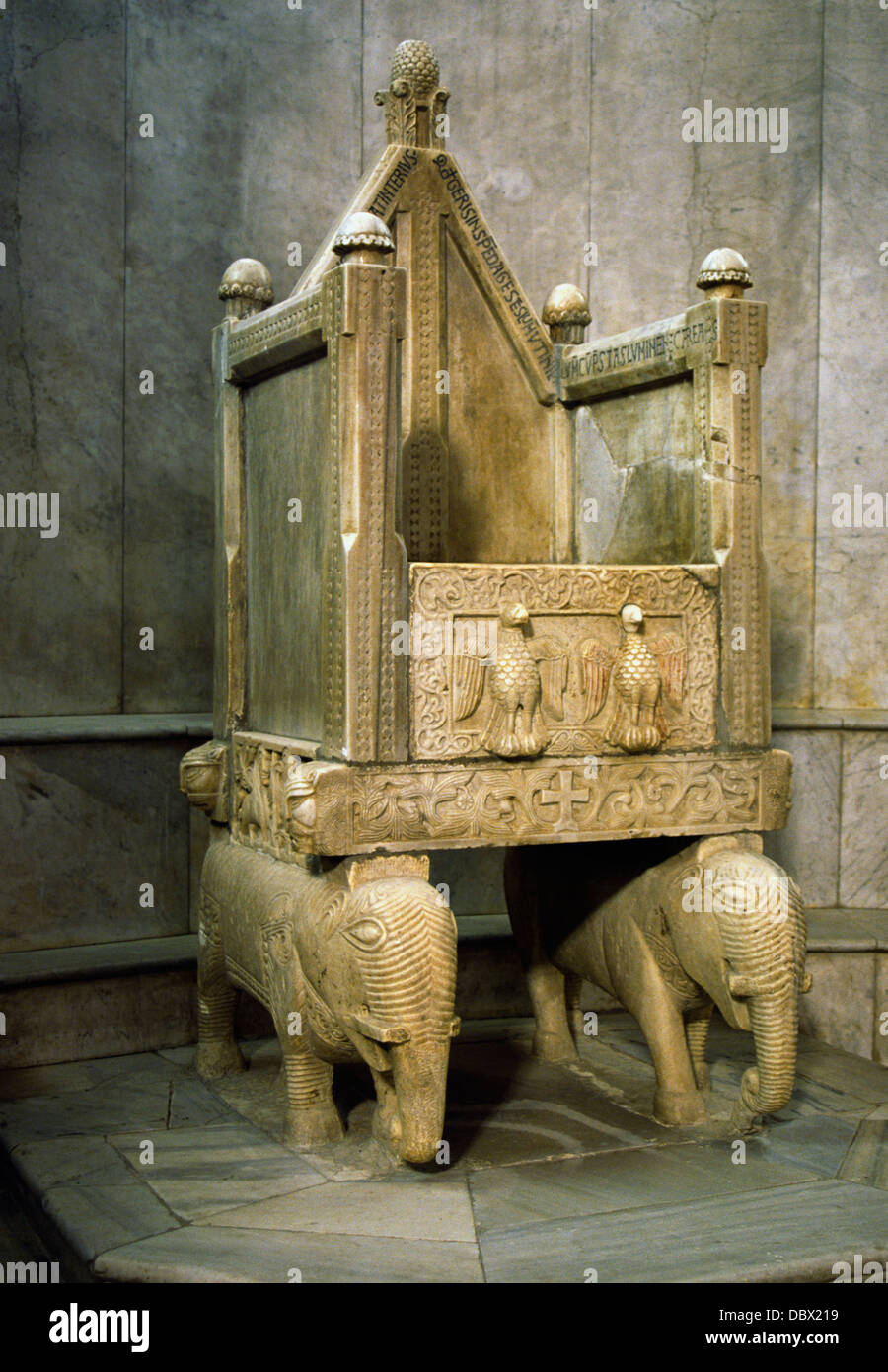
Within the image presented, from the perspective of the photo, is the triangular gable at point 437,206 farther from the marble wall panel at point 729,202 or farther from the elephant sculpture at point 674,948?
the elephant sculpture at point 674,948

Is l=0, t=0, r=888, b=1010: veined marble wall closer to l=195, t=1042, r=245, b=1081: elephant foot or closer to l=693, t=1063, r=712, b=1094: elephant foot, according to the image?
l=195, t=1042, r=245, b=1081: elephant foot

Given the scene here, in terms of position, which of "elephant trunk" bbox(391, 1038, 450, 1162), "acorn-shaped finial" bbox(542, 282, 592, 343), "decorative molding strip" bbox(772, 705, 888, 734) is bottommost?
"elephant trunk" bbox(391, 1038, 450, 1162)

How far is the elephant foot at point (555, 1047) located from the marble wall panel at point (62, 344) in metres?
2.19

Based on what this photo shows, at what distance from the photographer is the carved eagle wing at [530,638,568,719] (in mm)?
3939

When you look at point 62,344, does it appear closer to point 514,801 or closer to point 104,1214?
point 514,801

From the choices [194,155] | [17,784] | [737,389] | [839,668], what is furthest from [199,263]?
[839,668]

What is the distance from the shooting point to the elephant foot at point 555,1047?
15.9 feet

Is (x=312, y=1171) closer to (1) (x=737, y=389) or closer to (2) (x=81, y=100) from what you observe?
(1) (x=737, y=389)

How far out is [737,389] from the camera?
4156 millimetres

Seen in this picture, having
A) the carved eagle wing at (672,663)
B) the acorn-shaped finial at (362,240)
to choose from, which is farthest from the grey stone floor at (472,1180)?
the acorn-shaped finial at (362,240)

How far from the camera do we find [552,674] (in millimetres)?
3957

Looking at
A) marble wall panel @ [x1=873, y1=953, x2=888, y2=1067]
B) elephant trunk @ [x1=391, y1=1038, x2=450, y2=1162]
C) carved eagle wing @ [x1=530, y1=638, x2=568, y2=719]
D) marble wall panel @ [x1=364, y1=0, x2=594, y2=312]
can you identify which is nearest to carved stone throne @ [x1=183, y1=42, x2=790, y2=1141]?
carved eagle wing @ [x1=530, y1=638, x2=568, y2=719]

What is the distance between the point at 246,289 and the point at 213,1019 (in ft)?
7.41

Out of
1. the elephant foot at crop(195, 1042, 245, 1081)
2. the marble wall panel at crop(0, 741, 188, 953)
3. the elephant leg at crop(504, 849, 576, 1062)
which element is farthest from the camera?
the marble wall panel at crop(0, 741, 188, 953)
